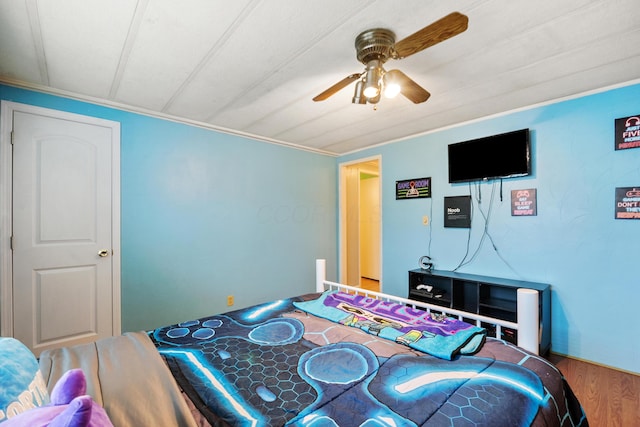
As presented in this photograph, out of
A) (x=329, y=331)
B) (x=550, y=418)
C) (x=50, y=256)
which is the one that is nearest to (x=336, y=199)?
(x=329, y=331)

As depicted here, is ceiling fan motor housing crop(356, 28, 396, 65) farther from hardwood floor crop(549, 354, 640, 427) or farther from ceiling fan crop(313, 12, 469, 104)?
hardwood floor crop(549, 354, 640, 427)

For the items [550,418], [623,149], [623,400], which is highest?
[623,149]

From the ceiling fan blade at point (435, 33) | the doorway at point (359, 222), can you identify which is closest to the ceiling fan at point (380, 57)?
the ceiling fan blade at point (435, 33)

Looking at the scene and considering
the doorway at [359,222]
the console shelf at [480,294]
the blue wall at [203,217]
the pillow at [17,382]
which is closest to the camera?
the pillow at [17,382]

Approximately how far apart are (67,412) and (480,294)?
9.82 ft

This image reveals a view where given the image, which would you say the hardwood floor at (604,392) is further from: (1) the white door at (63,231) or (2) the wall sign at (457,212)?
(1) the white door at (63,231)

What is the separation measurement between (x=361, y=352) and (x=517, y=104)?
8.67ft

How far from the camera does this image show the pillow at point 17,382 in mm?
659

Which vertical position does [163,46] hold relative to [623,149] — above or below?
above

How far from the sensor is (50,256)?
2301 millimetres

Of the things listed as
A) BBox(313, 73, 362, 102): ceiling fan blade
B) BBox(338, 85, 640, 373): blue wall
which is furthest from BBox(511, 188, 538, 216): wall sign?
BBox(313, 73, 362, 102): ceiling fan blade

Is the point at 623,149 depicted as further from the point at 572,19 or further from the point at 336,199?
the point at 336,199

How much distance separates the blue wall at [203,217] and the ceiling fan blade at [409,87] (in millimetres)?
2154

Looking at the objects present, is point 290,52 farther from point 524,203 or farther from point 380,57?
point 524,203
